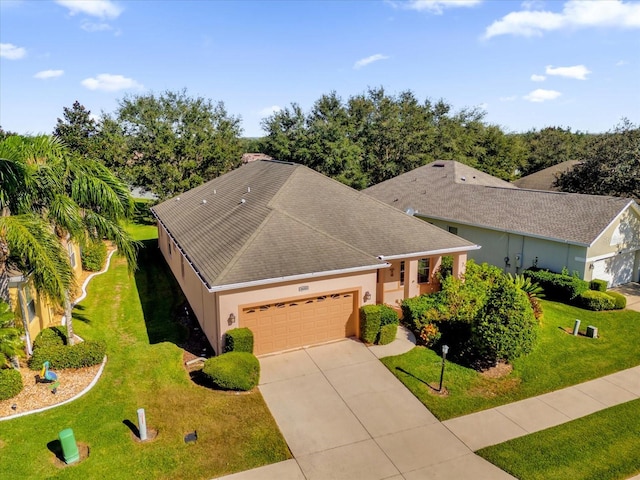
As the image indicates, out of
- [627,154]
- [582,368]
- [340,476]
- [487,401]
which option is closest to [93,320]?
[340,476]

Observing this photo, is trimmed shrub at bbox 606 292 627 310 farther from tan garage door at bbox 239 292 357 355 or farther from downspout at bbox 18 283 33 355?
downspout at bbox 18 283 33 355

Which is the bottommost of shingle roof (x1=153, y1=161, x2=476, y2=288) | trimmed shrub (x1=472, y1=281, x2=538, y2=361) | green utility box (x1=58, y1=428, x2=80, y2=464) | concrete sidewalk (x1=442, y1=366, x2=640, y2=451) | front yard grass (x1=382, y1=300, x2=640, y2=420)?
concrete sidewalk (x1=442, y1=366, x2=640, y2=451)

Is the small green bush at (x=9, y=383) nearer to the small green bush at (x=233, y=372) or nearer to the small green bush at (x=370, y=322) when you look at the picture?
the small green bush at (x=233, y=372)

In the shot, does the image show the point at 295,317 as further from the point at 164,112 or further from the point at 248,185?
the point at 164,112

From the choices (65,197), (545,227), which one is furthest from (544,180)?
(65,197)

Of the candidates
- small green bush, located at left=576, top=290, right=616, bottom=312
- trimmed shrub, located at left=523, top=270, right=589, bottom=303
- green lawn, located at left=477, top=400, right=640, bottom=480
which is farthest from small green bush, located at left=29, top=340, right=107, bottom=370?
small green bush, located at left=576, top=290, right=616, bottom=312

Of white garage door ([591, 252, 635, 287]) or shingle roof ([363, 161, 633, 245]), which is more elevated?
shingle roof ([363, 161, 633, 245])

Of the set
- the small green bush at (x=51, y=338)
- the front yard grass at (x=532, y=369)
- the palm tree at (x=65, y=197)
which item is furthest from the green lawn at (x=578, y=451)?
the small green bush at (x=51, y=338)

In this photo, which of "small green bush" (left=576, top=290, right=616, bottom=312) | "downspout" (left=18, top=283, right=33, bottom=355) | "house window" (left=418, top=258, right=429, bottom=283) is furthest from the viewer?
"house window" (left=418, top=258, right=429, bottom=283)
